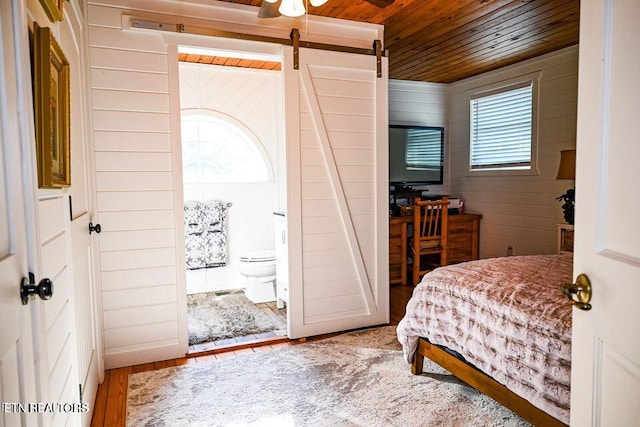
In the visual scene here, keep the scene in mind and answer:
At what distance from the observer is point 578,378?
118cm

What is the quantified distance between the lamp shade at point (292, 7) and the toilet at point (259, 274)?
106 inches

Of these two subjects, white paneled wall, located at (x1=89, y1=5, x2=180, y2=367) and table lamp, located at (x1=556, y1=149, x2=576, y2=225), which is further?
table lamp, located at (x1=556, y1=149, x2=576, y2=225)

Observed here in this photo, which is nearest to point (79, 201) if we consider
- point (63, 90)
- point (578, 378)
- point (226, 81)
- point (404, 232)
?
point (63, 90)

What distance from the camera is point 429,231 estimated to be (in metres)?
5.03

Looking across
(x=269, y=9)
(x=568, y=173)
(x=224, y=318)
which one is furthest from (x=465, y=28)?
(x=224, y=318)

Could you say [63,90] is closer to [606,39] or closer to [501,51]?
[606,39]

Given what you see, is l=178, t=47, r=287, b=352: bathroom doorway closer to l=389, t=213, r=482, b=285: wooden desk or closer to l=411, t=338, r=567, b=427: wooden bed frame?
l=389, t=213, r=482, b=285: wooden desk

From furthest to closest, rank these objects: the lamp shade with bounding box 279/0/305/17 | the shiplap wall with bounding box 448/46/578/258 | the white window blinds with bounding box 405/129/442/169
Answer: the white window blinds with bounding box 405/129/442/169, the shiplap wall with bounding box 448/46/578/258, the lamp shade with bounding box 279/0/305/17

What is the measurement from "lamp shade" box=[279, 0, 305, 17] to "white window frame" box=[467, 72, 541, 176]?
345 centimetres

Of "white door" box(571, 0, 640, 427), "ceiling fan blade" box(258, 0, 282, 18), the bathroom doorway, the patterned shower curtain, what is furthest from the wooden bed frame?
the patterned shower curtain

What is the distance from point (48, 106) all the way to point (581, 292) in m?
1.65

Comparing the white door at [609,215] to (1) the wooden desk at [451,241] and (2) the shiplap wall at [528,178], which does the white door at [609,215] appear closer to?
(2) the shiplap wall at [528,178]

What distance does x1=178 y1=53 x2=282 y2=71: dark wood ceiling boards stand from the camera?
454 centimetres

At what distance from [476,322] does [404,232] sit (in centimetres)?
284
